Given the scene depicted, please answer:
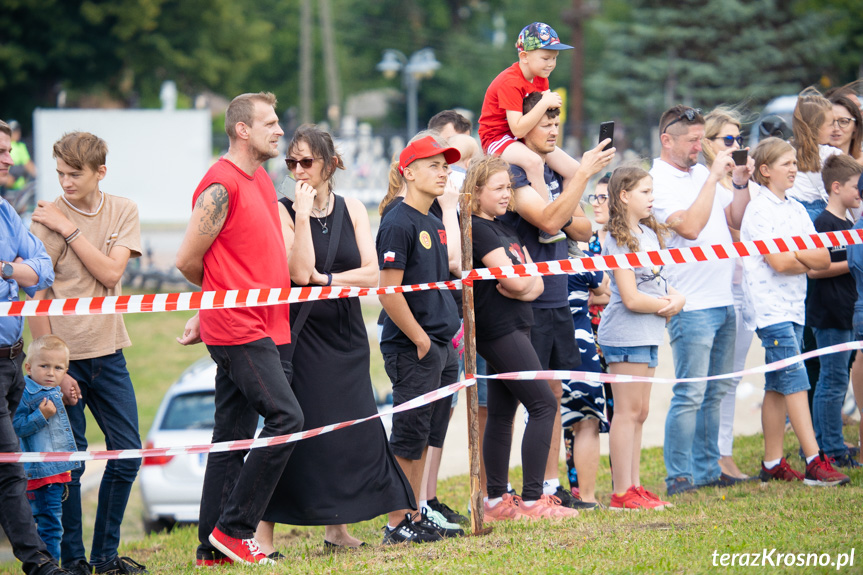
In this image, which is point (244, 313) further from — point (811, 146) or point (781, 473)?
point (811, 146)

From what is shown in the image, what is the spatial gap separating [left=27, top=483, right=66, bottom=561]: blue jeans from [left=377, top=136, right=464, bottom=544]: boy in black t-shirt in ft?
5.82

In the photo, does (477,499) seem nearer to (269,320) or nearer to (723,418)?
(269,320)

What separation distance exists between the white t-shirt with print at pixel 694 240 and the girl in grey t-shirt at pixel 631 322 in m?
0.38

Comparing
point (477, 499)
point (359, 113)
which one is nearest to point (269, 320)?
point (477, 499)

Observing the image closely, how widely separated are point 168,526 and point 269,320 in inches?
219

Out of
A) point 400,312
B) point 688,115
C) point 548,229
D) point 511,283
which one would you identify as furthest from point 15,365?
point 688,115

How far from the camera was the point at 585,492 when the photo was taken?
5898 millimetres

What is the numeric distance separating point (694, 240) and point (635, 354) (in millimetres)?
970

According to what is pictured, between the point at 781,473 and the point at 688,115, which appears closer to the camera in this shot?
the point at 688,115

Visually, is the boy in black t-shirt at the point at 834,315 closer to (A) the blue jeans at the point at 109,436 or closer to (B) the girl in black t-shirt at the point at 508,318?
(B) the girl in black t-shirt at the point at 508,318

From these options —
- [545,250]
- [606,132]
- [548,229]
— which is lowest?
[545,250]

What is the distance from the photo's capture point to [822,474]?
591 cm

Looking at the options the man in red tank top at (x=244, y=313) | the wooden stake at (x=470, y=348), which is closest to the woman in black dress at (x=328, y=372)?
the man in red tank top at (x=244, y=313)

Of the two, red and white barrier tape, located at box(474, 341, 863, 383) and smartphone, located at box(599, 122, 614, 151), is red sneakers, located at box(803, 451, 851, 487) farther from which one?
smartphone, located at box(599, 122, 614, 151)
